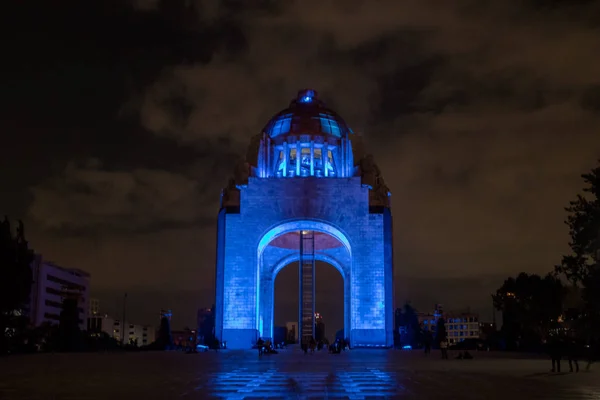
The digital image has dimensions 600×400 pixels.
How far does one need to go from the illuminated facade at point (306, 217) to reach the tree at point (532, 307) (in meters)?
9.09

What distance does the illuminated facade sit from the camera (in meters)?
44.5

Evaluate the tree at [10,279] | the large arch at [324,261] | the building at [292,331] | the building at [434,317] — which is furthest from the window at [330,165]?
the building at [292,331]

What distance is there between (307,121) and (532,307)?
2186 centimetres

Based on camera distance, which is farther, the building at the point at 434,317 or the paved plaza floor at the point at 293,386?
the building at the point at 434,317

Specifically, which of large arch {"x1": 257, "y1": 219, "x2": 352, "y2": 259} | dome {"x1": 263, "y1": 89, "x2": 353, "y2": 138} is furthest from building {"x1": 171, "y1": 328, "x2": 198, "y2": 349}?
dome {"x1": 263, "y1": 89, "x2": 353, "y2": 138}

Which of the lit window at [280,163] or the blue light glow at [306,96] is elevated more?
the blue light glow at [306,96]

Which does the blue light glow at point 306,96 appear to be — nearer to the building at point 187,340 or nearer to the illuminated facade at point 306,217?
the illuminated facade at point 306,217

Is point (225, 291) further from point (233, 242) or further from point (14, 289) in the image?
point (14, 289)

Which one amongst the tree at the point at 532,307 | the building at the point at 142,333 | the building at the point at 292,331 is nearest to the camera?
the tree at the point at 532,307

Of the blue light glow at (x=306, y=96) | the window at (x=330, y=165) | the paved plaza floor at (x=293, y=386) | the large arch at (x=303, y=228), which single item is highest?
the blue light glow at (x=306, y=96)

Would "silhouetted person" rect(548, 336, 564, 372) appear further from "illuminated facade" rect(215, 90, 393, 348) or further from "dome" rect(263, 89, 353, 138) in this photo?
"dome" rect(263, 89, 353, 138)

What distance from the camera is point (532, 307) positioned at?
46.6 metres

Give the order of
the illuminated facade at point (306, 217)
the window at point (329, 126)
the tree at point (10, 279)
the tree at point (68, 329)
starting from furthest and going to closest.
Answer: the window at point (329, 126) → the illuminated facade at point (306, 217) → the tree at point (68, 329) → the tree at point (10, 279)

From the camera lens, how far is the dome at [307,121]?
52.7m
